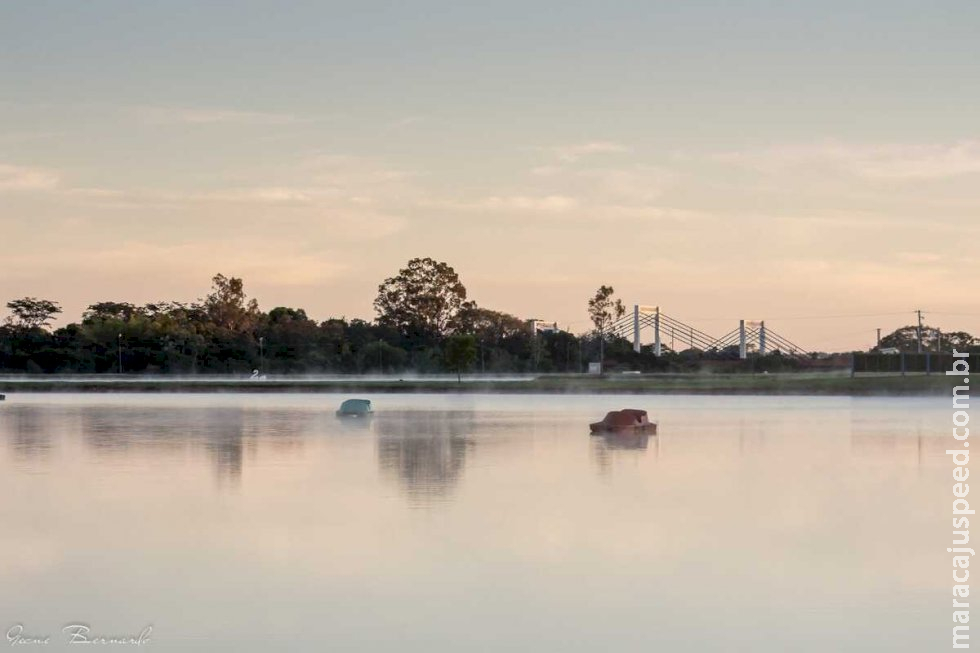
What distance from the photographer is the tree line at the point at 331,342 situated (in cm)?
13850

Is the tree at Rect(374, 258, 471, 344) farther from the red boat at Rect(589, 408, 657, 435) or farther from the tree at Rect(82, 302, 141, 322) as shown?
the red boat at Rect(589, 408, 657, 435)

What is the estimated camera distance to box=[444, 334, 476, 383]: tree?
4929 inches

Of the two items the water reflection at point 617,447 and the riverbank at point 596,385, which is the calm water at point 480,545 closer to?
the water reflection at point 617,447

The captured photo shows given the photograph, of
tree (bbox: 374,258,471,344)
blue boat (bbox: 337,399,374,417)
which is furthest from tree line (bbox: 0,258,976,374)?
blue boat (bbox: 337,399,374,417)

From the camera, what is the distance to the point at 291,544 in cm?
1855

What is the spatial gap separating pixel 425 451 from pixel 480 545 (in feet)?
53.8

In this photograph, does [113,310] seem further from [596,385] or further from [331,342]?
[596,385]

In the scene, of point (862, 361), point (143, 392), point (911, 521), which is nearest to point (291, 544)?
point (911, 521)

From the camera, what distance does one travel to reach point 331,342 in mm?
145375

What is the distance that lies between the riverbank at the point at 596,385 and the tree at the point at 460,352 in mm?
8993

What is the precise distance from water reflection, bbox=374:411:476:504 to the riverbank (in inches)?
1701
